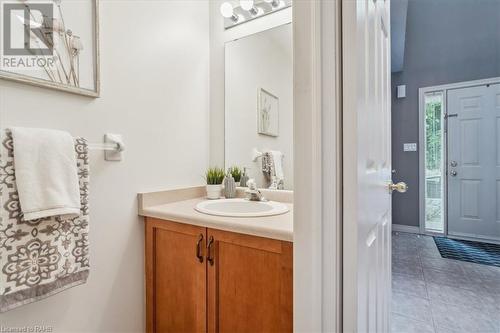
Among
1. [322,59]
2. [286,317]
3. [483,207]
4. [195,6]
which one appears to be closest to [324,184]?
[322,59]

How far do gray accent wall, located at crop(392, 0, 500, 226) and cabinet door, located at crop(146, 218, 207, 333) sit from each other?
357 centimetres

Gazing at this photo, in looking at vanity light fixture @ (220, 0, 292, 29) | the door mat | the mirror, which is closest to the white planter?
the mirror

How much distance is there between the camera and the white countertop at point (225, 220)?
2.99ft

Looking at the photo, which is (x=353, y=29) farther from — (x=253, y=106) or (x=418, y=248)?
(x=418, y=248)

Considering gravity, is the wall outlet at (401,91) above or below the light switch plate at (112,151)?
above

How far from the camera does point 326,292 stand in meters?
0.71

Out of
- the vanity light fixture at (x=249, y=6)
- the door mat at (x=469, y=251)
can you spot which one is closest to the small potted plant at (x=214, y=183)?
the vanity light fixture at (x=249, y=6)

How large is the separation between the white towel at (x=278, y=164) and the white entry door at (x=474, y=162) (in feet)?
10.0

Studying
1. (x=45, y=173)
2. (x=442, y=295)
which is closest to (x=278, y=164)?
(x=45, y=173)

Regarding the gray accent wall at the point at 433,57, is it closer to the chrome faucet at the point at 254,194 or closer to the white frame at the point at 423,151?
the white frame at the point at 423,151

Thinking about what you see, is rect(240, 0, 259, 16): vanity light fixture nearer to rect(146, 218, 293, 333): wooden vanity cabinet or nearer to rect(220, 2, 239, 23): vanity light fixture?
rect(220, 2, 239, 23): vanity light fixture

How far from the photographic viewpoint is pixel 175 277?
122 cm

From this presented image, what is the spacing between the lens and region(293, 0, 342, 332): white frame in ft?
2.25

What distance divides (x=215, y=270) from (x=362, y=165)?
71 cm
